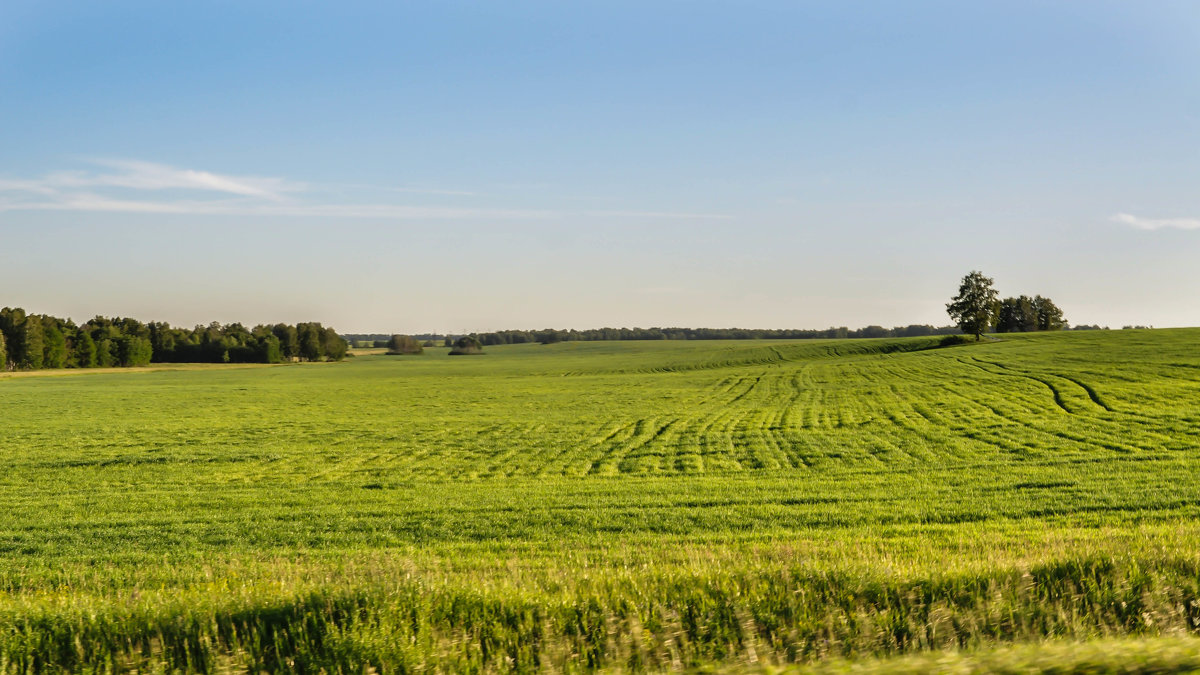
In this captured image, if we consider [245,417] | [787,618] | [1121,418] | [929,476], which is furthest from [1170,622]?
[245,417]

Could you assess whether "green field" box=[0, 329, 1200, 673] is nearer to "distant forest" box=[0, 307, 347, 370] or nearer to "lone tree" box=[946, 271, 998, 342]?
"lone tree" box=[946, 271, 998, 342]

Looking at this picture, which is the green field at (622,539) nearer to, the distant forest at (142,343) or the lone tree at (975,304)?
the lone tree at (975,304)

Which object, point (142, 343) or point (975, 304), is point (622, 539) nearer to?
point (975, 304)

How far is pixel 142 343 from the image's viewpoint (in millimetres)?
141000

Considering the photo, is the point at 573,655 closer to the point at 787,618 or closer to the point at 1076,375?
the point at 787,618

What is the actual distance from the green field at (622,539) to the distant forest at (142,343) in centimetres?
10045

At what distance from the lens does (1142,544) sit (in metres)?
9.20

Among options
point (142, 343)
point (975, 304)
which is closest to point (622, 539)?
point (975, 304)

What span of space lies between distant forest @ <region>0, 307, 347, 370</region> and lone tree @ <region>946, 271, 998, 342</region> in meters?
119

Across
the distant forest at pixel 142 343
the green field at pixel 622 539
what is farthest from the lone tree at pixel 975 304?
the distant forest at pixel 142 343

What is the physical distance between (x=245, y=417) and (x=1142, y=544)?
45.3 metres

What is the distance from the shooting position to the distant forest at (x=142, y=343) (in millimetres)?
123125

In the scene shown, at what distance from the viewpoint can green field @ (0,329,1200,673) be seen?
634 centimetres

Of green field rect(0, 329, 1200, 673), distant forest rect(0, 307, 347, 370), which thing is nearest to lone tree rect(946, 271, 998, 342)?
green field rect(0, 329, 1200, 673)
